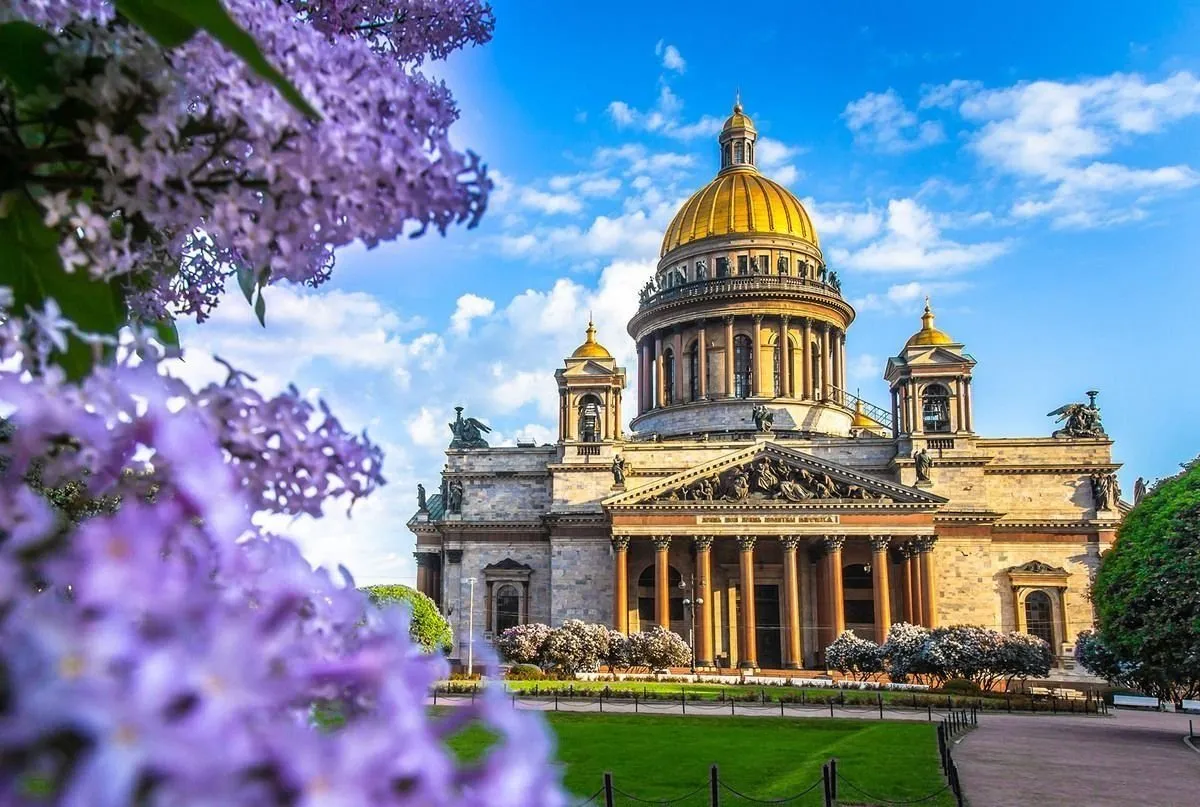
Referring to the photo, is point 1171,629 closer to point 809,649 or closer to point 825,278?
point 809,649

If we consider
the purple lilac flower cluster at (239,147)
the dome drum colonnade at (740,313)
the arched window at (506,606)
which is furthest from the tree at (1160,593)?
the dome drum colonnade at (740,313)

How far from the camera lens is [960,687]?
44.5 metres

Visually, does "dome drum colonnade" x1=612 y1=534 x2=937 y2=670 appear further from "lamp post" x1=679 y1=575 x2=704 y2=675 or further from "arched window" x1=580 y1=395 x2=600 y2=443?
"arched window" x1=580 y1=395 x2=600 y2=443

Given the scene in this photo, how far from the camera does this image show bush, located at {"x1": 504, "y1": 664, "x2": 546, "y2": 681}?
46250 mm

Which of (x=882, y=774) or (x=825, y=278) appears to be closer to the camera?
(x=882, y=774)

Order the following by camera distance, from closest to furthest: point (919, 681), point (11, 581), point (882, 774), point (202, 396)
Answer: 1. point (11, 581)
2. point (202, 396)
3. point (882, 774)
4. point (919, 681)

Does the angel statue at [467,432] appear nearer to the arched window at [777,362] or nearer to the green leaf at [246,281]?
the arched window at [777,362]

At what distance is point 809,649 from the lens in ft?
192

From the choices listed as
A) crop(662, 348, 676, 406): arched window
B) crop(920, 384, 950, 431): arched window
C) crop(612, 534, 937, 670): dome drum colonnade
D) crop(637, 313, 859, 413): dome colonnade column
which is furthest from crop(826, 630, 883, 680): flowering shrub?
crop(662, 348, 676, 406): arched window

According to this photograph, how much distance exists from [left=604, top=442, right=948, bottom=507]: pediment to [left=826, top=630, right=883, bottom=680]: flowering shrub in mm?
8144

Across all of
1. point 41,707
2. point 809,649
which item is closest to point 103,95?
point 41,707

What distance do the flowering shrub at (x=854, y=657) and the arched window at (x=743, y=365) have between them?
21484 mm

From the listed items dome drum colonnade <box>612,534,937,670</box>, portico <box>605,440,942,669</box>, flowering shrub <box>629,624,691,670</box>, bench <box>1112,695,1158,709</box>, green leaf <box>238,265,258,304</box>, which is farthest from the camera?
portico <box>605,440,942,669</box>

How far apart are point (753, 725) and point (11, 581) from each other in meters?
31.2
